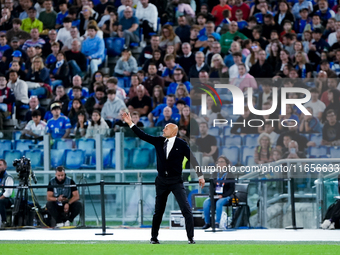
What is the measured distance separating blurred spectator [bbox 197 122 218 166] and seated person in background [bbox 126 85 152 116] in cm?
243

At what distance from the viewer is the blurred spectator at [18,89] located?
18.7 meters

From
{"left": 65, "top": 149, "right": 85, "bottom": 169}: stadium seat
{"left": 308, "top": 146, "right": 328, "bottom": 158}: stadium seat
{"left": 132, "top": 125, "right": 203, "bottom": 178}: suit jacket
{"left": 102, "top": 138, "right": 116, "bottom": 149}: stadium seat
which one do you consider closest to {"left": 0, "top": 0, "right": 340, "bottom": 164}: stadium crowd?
{"left": 308, "top": 146, "right": 328, "bottom": 158}: stadium seat

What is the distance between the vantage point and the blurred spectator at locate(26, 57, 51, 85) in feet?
63.5

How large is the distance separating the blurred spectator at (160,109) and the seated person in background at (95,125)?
1179mm

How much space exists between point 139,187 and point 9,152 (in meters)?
3.48

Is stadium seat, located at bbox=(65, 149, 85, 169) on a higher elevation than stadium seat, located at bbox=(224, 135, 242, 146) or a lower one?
lower

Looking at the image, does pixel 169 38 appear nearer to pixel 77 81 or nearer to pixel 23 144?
pixel 77 81

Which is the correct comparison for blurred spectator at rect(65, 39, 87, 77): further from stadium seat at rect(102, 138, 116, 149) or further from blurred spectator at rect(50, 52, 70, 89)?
stadium seat at rect(102, 138, 116, 149)

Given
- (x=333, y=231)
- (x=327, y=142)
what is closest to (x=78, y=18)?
(x=327, y=142)

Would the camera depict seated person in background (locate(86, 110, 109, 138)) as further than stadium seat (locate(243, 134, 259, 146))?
Yes

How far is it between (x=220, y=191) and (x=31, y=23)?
11.1m

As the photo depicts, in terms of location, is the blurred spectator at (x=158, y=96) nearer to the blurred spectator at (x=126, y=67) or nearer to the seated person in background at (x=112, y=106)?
the seated person in background at (x=112, y=106)

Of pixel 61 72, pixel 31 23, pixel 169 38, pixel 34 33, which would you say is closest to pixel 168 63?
pixel 169 38

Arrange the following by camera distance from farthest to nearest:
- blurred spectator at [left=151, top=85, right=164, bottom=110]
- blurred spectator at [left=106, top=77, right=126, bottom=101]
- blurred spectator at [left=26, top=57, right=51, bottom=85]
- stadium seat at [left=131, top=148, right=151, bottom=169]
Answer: blurred spectator at [left=26, top=57, right=51, bottom=85] → blurred spectator at [left=106, top=77, right=126, bottom=101] → blurred spectator at [left=151, top=85, right=164, bottom=110] → stadium seat at [left=131, top=148, right=151, bottom=169]
